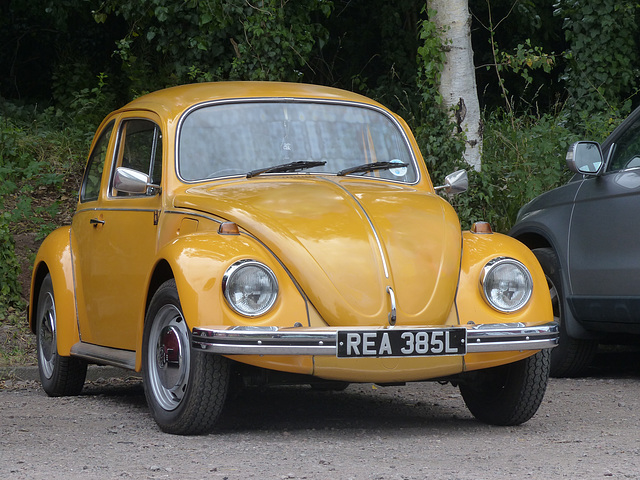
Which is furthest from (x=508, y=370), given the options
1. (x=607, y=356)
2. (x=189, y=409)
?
(x=607, y=356)

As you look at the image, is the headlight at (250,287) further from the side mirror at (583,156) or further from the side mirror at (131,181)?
the side mirror at (583,156)

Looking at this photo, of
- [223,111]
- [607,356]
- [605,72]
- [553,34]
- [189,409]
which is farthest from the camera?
[553,34]

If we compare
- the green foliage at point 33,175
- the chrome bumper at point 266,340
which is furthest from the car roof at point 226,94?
the green foliage at point 33,175

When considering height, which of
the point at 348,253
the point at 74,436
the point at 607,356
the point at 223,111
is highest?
the point at 223,111

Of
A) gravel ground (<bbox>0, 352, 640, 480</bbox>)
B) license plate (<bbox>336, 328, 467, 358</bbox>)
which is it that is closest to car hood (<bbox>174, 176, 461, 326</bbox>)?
license plate (<bbox>336, 328, 467, 358</bbox>)

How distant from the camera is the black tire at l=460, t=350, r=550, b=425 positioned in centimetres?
546

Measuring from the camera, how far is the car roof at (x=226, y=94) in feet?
20.6

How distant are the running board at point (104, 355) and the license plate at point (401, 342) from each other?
146cm

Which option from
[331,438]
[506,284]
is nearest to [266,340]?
[331,438]

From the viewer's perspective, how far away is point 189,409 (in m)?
5.07

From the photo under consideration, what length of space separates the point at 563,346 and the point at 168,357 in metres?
3.30

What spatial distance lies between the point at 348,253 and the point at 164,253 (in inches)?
35.9

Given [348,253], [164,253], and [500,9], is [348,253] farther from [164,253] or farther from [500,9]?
[500,9]

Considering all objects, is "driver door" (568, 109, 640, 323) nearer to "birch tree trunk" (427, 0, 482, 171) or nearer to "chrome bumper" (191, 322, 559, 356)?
"chrome bumper" (191, 322, 559, 356)
